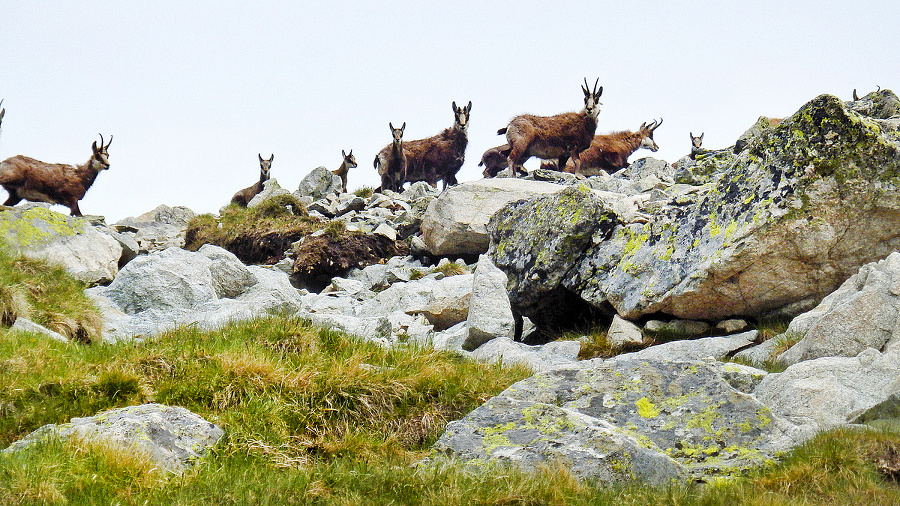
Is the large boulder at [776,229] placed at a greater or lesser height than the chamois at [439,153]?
lesser

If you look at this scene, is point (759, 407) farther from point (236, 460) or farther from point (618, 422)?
point (236, 460)

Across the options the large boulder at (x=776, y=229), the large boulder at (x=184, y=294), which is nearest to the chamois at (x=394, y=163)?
the large boulder at (x=184, y=294)

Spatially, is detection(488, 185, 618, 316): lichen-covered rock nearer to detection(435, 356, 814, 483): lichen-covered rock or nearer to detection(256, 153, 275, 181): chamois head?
detection(435, 356, 814, 483): lichen-covered rock

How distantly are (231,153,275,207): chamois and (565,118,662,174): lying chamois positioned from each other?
55.3ft

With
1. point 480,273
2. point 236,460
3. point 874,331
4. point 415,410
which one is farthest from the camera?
point 480,273

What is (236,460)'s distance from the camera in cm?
575

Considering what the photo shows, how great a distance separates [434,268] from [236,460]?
12.3m

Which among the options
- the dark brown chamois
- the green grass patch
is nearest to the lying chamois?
the dark brown chamois

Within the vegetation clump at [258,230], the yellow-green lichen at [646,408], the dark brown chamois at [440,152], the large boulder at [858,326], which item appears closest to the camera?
the yellow-green lichen at [646,408]

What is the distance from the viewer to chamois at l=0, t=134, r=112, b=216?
33281mm

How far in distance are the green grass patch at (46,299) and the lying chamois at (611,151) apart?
3247 centimetres

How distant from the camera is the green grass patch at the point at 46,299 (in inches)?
356

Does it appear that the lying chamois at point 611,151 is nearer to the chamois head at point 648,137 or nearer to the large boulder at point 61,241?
the chamois head at point 648,137

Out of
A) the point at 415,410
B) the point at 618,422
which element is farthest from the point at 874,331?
the point at 415,410
